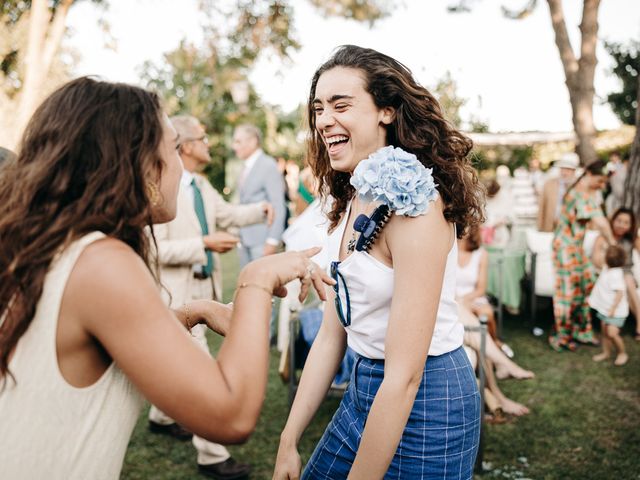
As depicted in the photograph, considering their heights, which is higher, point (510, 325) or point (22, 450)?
point (22, 450)

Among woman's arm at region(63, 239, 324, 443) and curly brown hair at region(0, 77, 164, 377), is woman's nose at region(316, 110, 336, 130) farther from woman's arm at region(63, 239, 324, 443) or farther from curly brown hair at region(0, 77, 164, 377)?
woman's arm at region(63, 239, 324, 443)

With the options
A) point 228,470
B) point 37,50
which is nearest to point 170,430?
point 228,470

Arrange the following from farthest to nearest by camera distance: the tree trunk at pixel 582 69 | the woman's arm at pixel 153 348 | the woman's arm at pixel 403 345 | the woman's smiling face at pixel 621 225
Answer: the tree trunk at pixel 582 69 < the woman's smiling face at pixel 621 225 < the woman's arm at pixel 403 345 < the woman's arm at pixel 153 348

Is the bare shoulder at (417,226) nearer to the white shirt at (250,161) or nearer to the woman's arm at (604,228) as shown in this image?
the white shirt at (250,161)

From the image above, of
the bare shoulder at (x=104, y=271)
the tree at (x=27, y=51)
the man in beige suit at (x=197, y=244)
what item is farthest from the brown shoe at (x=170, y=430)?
the tree at (x=27, y=51)

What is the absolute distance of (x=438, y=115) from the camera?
6.37ft

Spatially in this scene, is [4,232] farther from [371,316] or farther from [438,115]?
[438,115]

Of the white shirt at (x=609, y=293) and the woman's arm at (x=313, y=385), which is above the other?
the woman's arm at (x=313, y=385)

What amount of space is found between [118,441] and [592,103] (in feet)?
32.5

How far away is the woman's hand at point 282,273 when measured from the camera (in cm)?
130

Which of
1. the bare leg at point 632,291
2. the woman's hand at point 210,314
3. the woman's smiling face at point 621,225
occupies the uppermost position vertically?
the woman's hand at point 210,314

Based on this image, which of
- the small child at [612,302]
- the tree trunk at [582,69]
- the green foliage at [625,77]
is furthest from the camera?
the green foliage at [625,77]

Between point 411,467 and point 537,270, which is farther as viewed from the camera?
point 537,270

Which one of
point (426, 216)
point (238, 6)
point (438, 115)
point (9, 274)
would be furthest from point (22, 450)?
point (238, 6)
